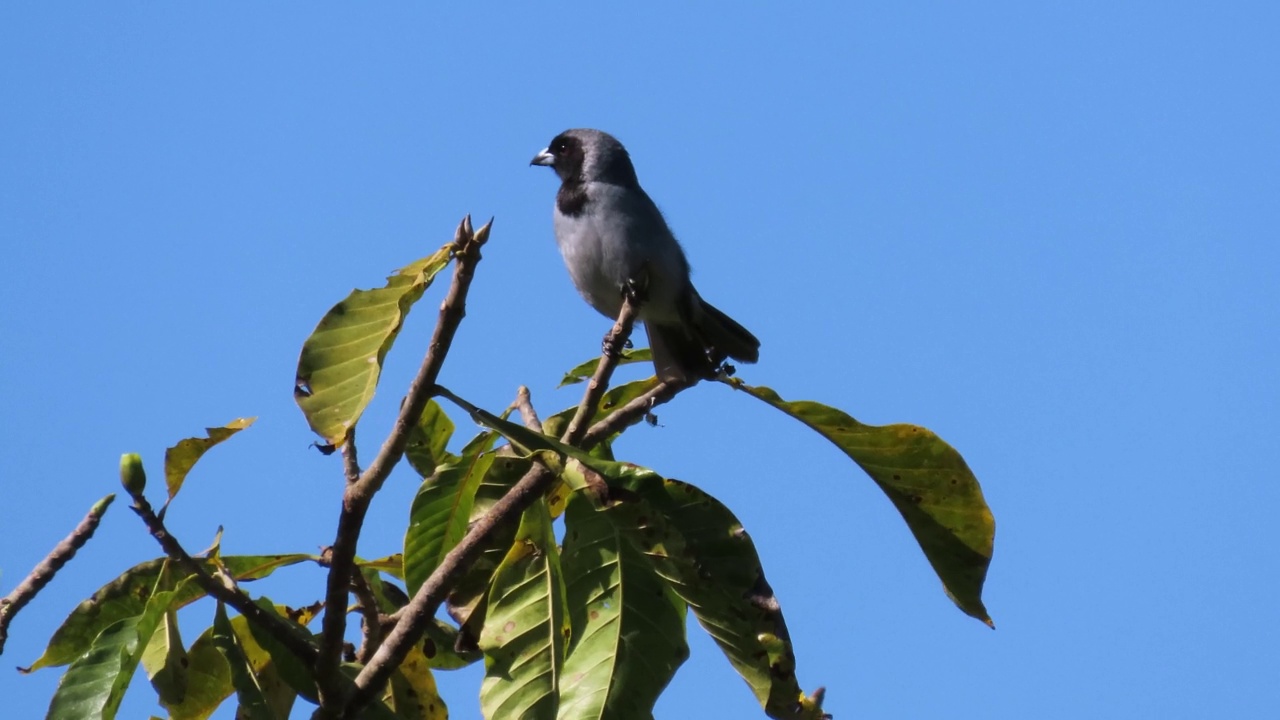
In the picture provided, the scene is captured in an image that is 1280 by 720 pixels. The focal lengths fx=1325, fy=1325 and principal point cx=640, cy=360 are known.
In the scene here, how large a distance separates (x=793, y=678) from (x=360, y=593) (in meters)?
1.00

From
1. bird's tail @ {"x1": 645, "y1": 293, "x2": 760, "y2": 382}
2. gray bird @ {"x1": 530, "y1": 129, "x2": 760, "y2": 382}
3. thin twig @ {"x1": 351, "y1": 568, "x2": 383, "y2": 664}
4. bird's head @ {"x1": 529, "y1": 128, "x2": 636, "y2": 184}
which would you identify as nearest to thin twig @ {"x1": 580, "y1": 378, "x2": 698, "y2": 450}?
thin twig @ {"x1": 351, "y1": 568, "x2": 383, "y2": 664}

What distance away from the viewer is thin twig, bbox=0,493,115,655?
2.13 metres

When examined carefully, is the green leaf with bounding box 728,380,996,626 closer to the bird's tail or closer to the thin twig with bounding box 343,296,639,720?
the thin twig with bounding box 343,296,639,720

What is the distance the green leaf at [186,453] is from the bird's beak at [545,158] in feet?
14.0

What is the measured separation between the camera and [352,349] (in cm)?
289

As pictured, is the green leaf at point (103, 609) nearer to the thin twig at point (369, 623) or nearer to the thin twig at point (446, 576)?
the thin twig at point (369, 623)

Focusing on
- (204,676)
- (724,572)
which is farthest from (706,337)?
(724,572)

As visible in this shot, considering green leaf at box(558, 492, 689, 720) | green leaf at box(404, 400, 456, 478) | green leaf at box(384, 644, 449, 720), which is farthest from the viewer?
green leaf at box(404, 400, 456, 478)

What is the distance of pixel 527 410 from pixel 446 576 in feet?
2.17

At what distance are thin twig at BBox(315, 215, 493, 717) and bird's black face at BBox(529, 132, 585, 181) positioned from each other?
13.1 feet

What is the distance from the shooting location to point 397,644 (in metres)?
2.52

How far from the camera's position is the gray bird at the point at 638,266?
570 cm

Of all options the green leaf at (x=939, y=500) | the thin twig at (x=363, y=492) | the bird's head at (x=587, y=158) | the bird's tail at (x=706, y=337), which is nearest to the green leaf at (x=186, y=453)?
the thin twig at (x=363, y=492)

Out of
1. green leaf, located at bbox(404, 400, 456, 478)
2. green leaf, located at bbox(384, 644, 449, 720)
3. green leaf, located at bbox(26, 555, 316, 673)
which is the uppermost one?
green leaf, located at bbox(404, 400, 456, 478)
